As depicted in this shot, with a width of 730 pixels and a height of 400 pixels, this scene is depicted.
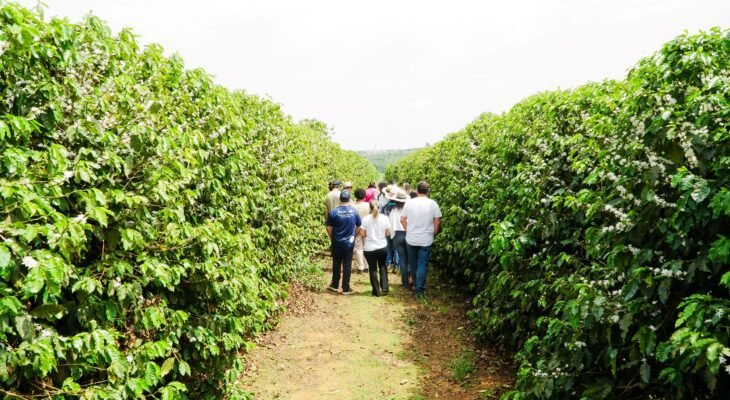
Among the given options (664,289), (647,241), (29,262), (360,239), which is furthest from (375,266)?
(29,262)

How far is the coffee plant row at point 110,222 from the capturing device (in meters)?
2.63

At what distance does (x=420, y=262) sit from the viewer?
916cm

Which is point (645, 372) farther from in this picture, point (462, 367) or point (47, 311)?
point (47, 311)

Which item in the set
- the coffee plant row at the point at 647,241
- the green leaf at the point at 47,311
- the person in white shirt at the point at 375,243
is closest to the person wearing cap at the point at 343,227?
the person in white shirt at the point at 375,243

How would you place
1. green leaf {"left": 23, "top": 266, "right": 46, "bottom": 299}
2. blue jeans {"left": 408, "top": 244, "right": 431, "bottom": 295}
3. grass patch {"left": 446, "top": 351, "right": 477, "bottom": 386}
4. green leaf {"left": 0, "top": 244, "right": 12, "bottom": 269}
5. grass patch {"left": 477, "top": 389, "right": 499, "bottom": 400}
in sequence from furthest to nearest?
blue jeans {"left": 408, "top": 244, "right": 431, "bottom": 295}, grass patch {"left": 446, "top": 351, "right": 477, "bottom": 386}, grass patch {"left": 477, "top": 389, "right": 499, "bottom": 400}, green leaf {"left": 23, "top": 266, "right": 46, "bottom": 299}, green leaf {"left": 0, "top": 244, "right": 12, "bottom": 269}

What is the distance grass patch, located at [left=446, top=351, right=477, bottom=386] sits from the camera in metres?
5.76

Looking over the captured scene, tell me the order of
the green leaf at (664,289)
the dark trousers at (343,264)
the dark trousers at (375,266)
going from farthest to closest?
the dark trousers at (343,264)
the dark trousers at (375,266)
the green leaf at (664,289)

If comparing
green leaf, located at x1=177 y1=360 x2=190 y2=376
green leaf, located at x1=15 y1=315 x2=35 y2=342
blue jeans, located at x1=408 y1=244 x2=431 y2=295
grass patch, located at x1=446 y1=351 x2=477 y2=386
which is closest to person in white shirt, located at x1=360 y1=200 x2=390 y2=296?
blue jeans, located at x1=408 y1=244 x2=431 y2=295

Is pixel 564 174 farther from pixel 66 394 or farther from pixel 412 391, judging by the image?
pixel 66 394

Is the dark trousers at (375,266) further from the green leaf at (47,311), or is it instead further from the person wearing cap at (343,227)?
the green leaf at (47,311)

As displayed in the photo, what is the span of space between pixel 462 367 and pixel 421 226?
11.2 feet

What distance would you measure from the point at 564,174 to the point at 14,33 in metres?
4.65

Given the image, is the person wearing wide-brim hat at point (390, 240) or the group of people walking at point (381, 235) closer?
the group of people walking at point (381, 235)

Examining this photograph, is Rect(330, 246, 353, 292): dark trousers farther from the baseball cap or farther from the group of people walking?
the baseball cap
